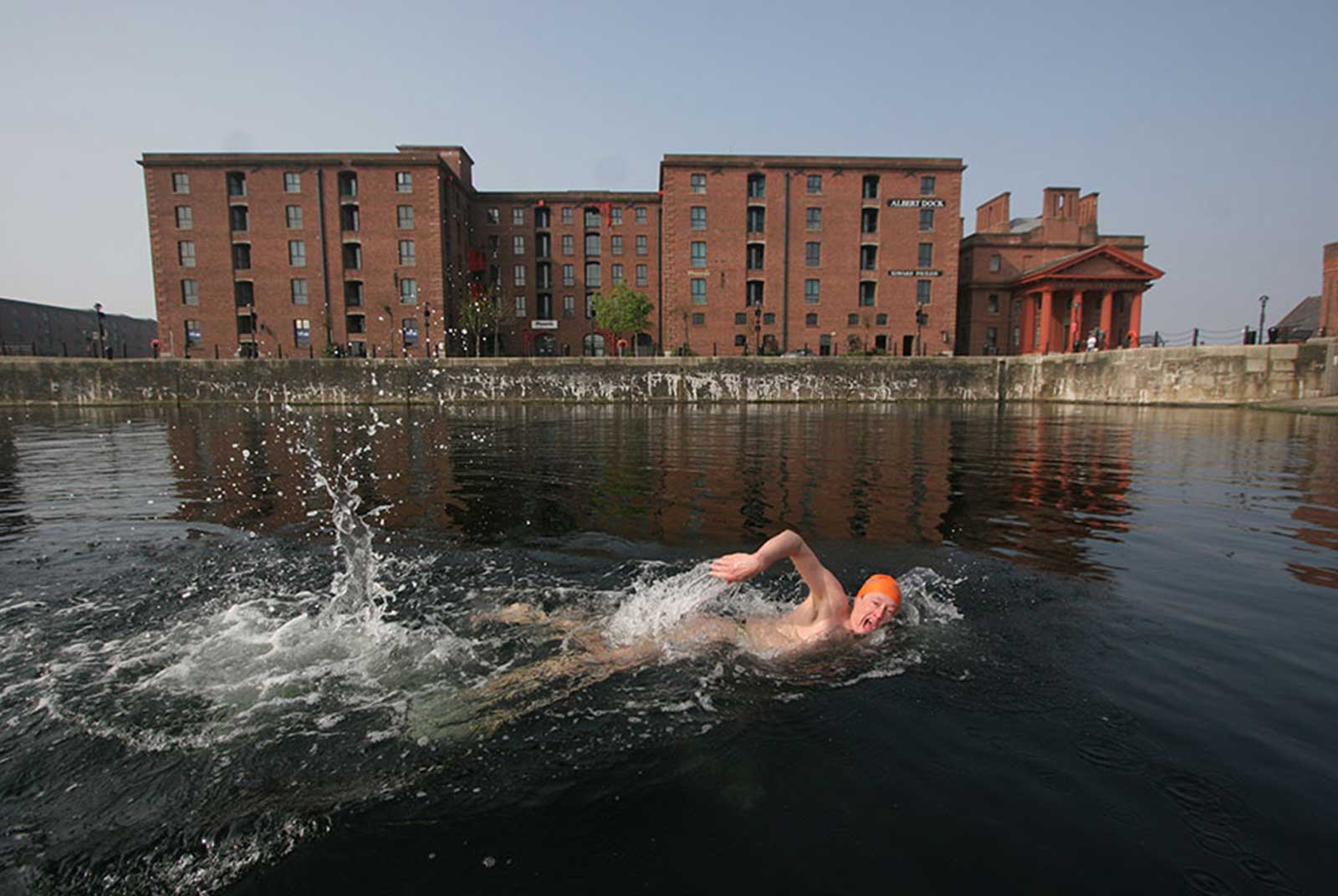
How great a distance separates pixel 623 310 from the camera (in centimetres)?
6325

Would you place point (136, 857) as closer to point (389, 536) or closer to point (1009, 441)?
point (389, 536)

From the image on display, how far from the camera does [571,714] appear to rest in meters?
4.21

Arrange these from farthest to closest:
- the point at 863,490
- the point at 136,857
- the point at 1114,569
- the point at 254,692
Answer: the point at 863,490, the point at 1114,569, the point at 254,692, the point at 136,857

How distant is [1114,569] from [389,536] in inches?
333

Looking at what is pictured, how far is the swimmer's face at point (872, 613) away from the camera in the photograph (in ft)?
16.6

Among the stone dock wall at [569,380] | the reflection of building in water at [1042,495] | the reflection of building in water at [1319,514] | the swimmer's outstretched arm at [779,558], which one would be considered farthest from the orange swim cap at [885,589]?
the stone dock wall at [569,380]

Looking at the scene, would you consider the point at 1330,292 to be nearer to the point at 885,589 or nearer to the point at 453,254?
the point at 885,589

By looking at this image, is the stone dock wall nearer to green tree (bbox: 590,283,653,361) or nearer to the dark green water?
green tree (bbox: 590,283,653,361)

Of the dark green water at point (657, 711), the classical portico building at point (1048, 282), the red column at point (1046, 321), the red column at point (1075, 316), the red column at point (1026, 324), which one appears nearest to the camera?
the dark green water at point (657, 711)

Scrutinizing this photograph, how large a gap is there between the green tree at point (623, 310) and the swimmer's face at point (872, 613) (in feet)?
196

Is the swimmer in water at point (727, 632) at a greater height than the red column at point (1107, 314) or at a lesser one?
lesser

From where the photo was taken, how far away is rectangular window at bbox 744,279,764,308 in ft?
211

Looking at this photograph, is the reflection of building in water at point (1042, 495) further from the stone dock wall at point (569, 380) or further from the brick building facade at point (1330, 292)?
the brick building facade at point (1330, 292)

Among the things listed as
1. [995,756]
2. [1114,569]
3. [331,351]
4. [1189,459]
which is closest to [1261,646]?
[1114,569]
